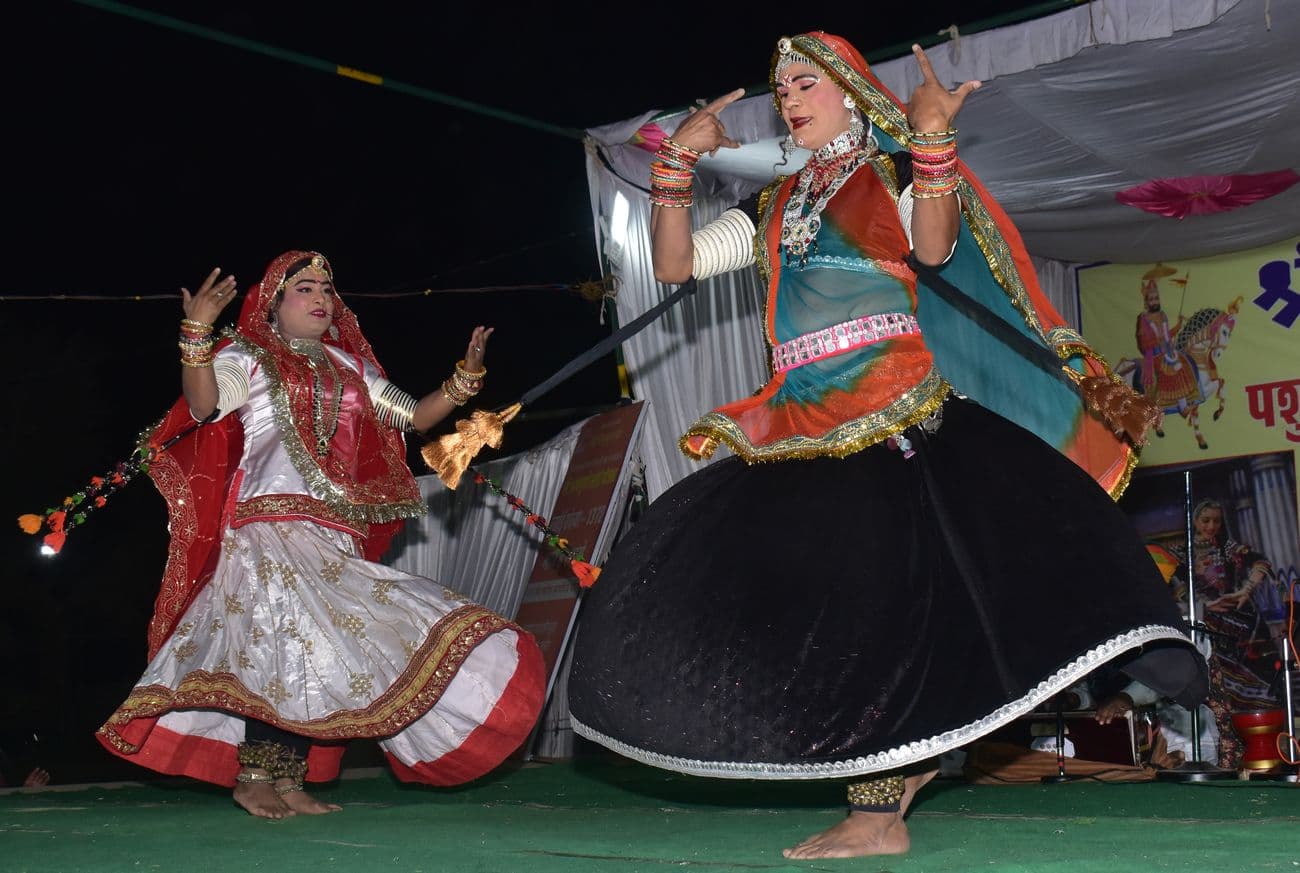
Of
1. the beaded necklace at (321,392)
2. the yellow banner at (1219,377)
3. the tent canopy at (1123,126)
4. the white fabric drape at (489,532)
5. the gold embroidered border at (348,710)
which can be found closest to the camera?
the gold embroidered border at (348,710)

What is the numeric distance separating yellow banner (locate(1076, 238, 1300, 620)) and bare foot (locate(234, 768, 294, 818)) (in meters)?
4.61

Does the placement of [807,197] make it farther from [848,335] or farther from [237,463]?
[237,463]

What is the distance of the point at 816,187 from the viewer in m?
3.16

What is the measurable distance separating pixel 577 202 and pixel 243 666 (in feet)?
24.8

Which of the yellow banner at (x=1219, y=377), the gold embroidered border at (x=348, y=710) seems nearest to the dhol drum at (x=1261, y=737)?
the yellow banner at (x=1219, y=377)

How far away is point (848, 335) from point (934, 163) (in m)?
0.39

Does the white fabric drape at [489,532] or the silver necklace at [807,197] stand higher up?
the silver necklace at [807,197]

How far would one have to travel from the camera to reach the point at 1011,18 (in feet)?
15.5

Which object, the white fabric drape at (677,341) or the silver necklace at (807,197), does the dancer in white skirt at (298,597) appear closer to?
the silver necklace at (807,197)

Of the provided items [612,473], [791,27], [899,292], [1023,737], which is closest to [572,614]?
[612,473]

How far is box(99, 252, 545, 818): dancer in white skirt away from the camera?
413 centimetres

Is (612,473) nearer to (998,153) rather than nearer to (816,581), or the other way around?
(998,153)

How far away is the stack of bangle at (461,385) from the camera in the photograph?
449 centimetres

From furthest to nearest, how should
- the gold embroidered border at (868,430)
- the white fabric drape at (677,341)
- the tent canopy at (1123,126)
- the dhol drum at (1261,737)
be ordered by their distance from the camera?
the white fabric drape at (677,341) < the dhol drum at (1261,737) < the tent canopy at (1123,126) < the gold embroidered border at (868,430)
